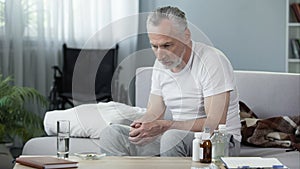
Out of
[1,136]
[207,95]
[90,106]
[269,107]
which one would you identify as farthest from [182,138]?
[1,136]

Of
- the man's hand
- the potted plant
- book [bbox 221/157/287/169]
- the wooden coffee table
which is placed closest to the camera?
book [bbox 221/157/287/169]

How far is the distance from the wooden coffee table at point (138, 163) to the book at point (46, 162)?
0.02 meters

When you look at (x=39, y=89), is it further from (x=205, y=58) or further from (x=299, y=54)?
(x=205, y=58)

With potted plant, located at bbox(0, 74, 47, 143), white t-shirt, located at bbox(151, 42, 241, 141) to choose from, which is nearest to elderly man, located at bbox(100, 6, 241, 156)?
white t-shirt, located at bbox(151, 42, 241, 141)

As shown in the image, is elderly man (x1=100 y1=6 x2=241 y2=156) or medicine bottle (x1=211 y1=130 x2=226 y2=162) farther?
elderly man (x1=100 y1=6 x2=241 y2=156)

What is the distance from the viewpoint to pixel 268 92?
3602 mm

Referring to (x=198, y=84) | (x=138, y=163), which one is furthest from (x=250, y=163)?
(x=198, y=84)

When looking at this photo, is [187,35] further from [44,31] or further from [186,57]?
[44,31]

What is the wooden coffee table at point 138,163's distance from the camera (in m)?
2.42

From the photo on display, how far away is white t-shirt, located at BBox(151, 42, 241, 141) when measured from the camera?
290 centimetres

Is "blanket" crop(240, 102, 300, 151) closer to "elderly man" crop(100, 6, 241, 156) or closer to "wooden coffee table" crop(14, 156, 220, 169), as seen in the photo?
"elderly man" crop(100, 6, 241, 156)

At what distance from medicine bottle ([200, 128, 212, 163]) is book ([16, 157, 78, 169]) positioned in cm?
49

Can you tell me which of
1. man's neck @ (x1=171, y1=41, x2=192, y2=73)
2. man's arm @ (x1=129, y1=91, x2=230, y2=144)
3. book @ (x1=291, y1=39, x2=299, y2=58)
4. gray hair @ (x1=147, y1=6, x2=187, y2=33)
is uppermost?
gray hair @ (x1=147, y1=6, x2=187, y2=33)

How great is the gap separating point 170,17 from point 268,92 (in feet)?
3.16
